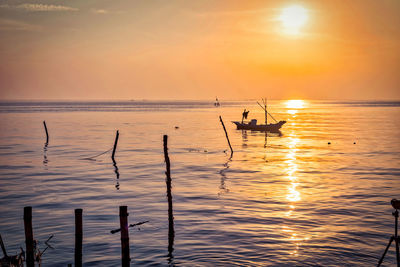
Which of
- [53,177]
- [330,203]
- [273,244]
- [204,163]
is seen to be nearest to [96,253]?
[273,244]

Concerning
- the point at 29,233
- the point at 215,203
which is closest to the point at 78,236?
the point at 29,233

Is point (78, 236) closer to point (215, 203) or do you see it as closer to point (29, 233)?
point (29, 233)

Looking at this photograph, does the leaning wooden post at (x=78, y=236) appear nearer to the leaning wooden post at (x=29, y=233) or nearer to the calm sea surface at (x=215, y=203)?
the leaning wooden post at (x=29, y=233)

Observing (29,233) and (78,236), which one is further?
(78,236)

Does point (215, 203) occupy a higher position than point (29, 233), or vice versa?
point (29, 233)

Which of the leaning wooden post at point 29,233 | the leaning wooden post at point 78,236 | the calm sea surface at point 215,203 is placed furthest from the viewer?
the calm sea surface at point 215,203

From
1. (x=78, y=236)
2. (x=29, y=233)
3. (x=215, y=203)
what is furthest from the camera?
(x=215, y=203)

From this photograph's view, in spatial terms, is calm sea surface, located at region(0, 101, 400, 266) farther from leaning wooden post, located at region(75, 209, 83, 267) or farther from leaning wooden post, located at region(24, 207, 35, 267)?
leaning wooden post, located at region(24, 207, 35, 267)

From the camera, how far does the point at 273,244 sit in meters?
17.0

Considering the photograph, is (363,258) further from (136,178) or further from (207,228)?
(136,178)

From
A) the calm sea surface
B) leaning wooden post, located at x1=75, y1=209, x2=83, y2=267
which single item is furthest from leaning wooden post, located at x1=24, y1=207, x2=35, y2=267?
the calm sea surface

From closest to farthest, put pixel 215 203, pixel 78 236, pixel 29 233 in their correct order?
pixel 29 233 → pixel 78 236 → pixel 215 203

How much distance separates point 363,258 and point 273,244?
3.42 m

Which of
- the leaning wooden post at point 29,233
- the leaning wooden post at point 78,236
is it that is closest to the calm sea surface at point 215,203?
the leaning wooden post at point 78,236
